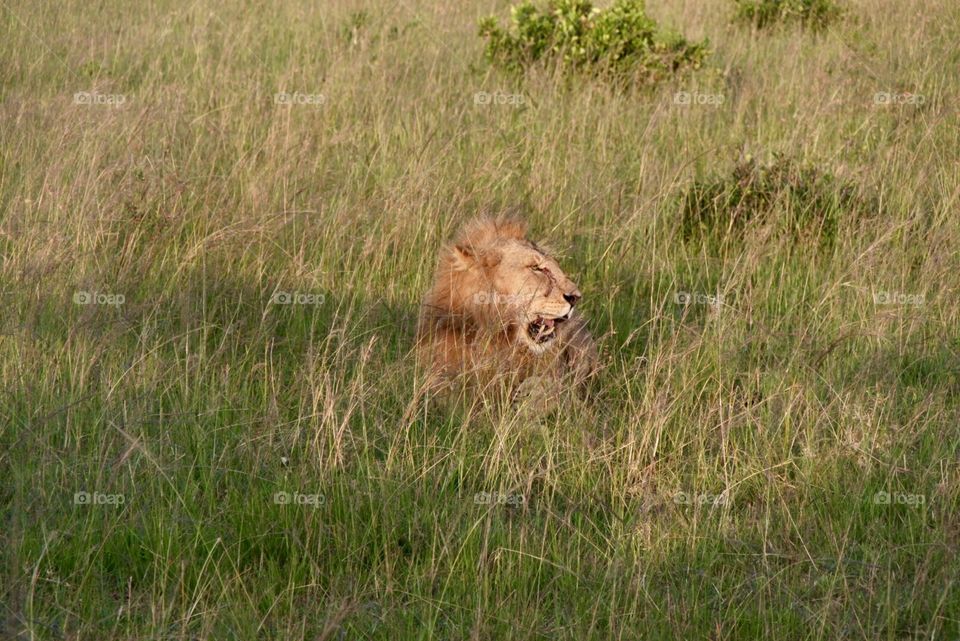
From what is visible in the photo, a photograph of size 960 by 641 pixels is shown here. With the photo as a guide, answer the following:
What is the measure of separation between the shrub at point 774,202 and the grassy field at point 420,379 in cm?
5

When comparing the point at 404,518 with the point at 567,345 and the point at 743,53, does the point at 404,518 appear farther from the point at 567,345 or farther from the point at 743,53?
the point at 743,53

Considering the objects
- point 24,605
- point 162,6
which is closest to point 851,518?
point 24,605

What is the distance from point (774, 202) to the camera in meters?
6.13

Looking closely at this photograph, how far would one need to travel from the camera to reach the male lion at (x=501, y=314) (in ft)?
15.3

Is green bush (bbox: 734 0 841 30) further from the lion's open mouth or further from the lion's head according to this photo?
the lion's open mouth

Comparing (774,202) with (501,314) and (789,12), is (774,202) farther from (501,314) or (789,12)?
(789,12)

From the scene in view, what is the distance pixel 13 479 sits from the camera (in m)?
3.78

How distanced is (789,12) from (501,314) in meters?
6.02

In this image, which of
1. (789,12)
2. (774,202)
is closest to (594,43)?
(789,12)

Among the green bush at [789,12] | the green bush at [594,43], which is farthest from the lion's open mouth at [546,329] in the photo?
the green bush at [789,12]

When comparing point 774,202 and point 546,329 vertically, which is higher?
point 774,202

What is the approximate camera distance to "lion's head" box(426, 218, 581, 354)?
473cm

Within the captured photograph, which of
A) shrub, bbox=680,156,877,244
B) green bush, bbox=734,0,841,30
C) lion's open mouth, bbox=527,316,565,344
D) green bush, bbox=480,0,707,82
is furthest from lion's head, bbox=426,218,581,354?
green bush, bbox=734,0,841,30

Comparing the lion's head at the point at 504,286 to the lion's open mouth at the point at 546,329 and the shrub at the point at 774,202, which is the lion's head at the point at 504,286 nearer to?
the lion's open mouth at the point at 546,329
